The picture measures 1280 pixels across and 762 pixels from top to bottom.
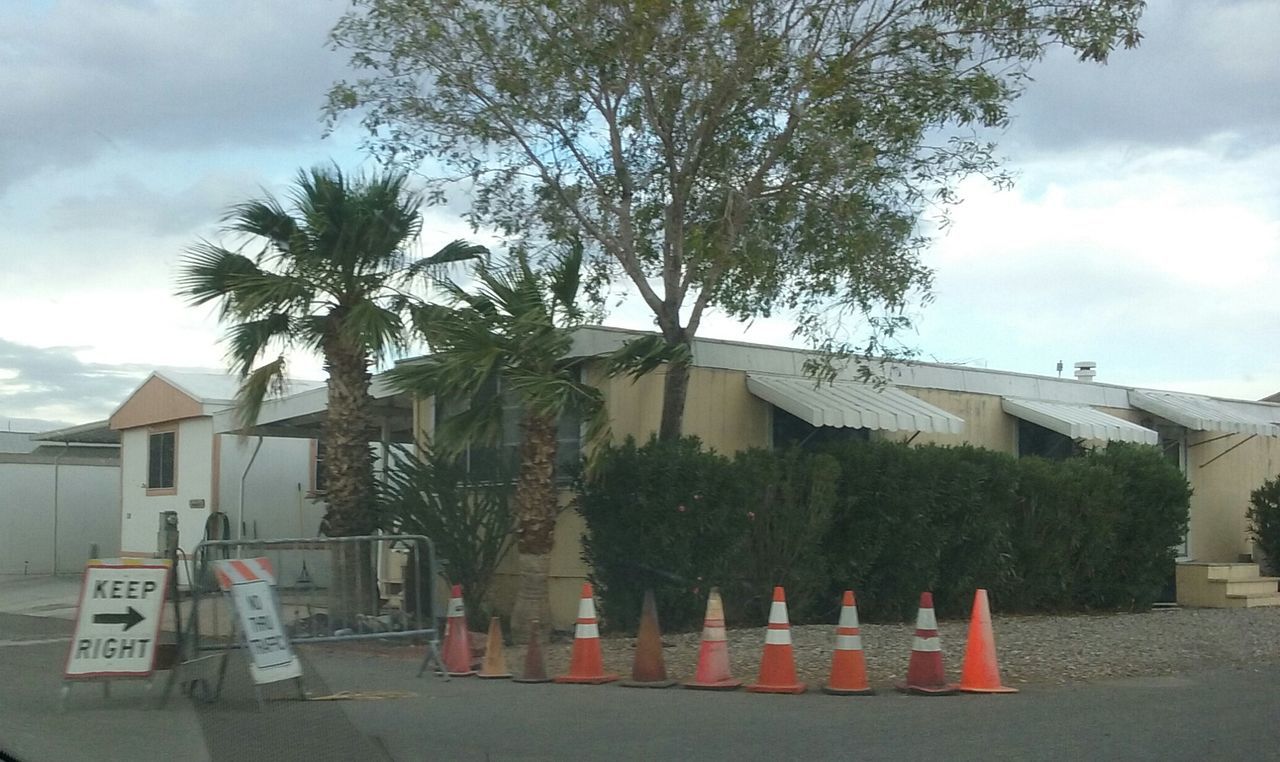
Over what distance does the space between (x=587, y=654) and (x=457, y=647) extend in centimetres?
125

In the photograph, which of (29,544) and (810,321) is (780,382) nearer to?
(810,321)

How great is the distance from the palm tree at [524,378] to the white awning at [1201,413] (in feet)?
33.4

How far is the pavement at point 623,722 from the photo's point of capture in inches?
311

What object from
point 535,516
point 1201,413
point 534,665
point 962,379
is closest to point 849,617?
point 534,665

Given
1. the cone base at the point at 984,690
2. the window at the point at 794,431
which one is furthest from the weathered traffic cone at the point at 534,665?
the window at the point at 794,431

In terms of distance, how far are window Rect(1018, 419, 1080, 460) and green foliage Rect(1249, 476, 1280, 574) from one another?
Answer: 368cm

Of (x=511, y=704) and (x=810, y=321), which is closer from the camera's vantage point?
(x=511, y=704)

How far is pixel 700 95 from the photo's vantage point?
45.5 ft

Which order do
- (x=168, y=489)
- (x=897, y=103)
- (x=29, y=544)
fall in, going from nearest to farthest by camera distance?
(x=897, y=103) → (x=168, y=489) → (x=29, y=544)

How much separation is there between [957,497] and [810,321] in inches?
108

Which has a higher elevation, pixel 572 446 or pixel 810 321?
pixel 810 321

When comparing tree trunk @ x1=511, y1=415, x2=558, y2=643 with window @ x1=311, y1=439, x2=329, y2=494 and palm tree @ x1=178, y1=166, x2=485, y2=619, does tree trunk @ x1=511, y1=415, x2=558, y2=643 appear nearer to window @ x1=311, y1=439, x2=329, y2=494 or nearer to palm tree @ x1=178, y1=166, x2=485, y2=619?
palm tree @ x1=178, y1=166, x2=485, y2=619

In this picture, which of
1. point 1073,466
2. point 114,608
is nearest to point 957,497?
point 1073,466

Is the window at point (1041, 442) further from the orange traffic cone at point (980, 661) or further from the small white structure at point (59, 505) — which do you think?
the small white structure at point (59, 505)
